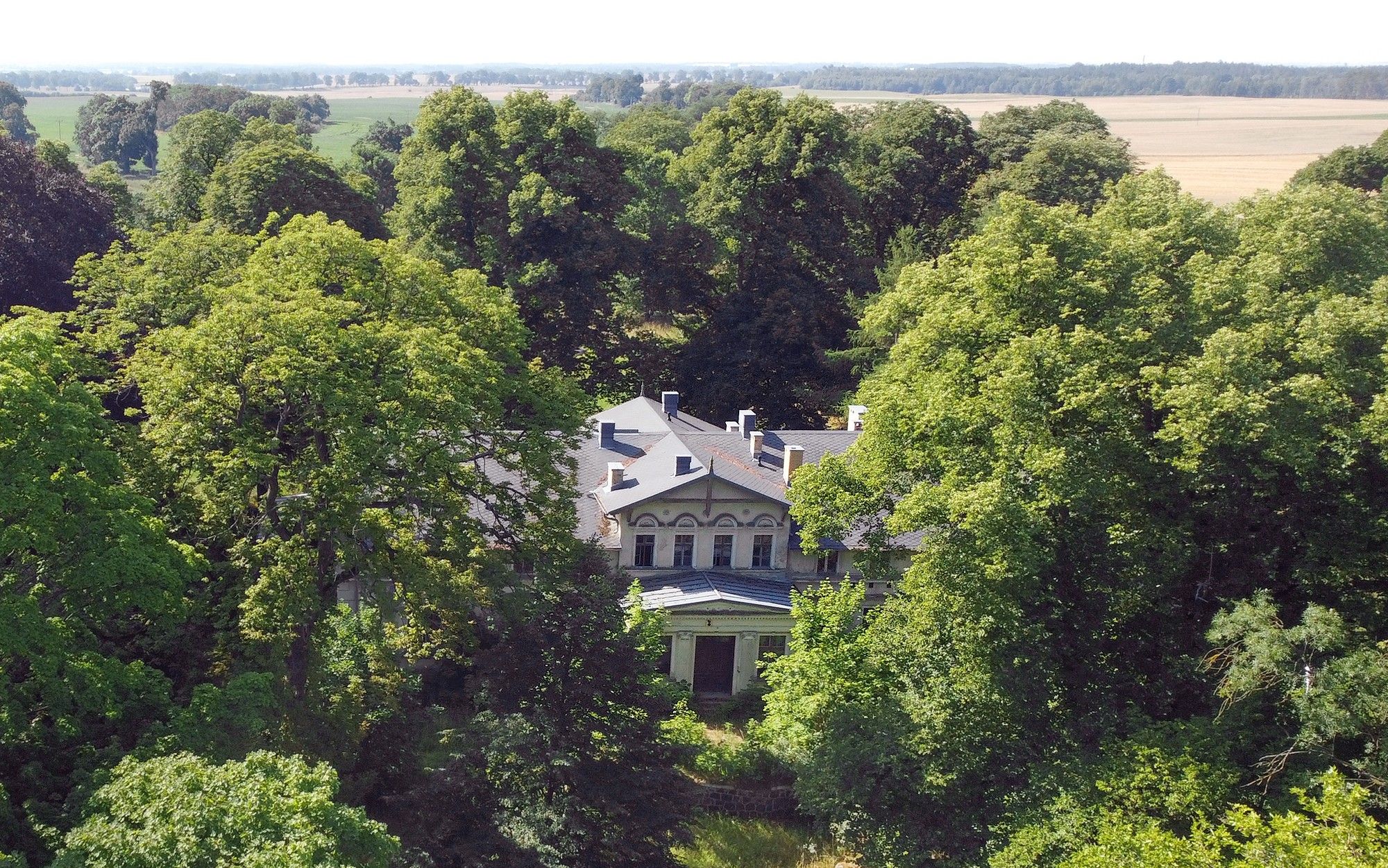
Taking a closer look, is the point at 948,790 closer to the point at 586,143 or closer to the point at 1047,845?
the point at 1047,845

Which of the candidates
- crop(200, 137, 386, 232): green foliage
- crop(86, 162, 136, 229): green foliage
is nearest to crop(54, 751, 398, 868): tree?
crop(200, 137, 386, 232): green foliage

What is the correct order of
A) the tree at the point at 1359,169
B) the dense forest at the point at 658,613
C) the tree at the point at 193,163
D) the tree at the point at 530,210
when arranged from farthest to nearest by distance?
the tree at the point at 1359,169 < the tree at the point at 193,163 < the tree at the point at 530,210 < the dense forest at the point at 658,613

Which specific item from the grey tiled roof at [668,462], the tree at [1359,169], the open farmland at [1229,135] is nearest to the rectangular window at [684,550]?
the grey tiled roof at [668,462]

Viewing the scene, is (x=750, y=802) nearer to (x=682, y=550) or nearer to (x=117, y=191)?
(x=682, y=550)

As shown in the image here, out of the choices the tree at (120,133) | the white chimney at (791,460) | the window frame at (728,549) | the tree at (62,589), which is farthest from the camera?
the tree at (120,133)

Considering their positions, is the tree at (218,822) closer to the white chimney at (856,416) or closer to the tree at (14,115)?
the white chimney at (856,416)

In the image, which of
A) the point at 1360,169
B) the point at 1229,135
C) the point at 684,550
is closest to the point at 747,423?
the point at 684,550
